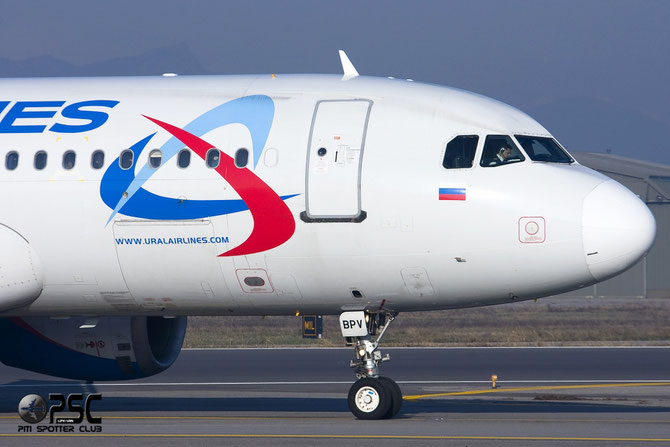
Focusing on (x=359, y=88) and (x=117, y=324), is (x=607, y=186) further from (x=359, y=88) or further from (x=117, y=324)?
(x=117, y=324)

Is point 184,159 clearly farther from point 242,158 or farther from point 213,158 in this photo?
point 242,158

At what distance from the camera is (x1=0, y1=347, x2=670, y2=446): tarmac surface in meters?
16.4

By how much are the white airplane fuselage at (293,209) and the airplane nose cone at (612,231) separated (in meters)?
0.02

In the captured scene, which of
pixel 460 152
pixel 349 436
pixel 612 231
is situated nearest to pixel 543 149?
pixel 460 152

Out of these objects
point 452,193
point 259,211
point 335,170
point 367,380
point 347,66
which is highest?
point 347,66

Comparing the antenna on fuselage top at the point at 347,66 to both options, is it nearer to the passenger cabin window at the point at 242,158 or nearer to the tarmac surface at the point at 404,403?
the passenger cabin window at the point at 242,158

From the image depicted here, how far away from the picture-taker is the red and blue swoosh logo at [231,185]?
17.1 metres

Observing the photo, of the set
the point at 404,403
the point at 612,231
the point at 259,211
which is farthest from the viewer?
the point at 404,403

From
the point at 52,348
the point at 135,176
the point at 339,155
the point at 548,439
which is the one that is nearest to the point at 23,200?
the point at 135,176

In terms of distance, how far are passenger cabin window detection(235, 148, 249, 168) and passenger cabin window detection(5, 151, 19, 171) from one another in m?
3.56

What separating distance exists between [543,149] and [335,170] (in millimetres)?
3116

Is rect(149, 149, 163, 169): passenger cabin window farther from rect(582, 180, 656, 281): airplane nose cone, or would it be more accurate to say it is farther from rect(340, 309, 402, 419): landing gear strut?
rect(582, 180, 656, 281): airplane nose cone

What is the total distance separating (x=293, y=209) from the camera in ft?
56.0

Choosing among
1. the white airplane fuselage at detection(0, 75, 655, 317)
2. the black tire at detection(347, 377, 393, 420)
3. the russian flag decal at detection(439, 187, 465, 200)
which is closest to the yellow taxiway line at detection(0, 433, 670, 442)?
the black tire at detection(347, 377, 393, 420)
